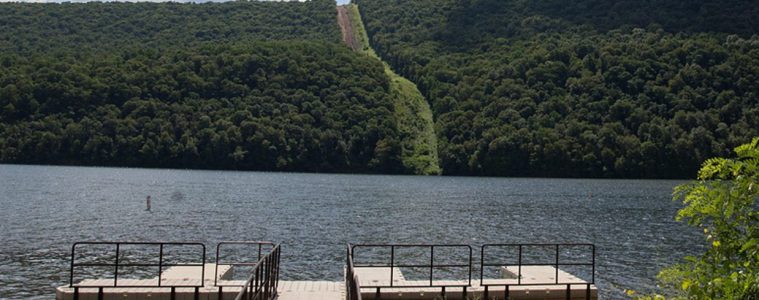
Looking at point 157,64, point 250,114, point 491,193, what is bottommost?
point 491,193

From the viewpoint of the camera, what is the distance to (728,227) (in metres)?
5.68

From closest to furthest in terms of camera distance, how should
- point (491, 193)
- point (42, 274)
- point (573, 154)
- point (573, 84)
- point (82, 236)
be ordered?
point (42, 274) < point (82, 236) < point (491, 193) < point (573, 154) < point (573, 84)

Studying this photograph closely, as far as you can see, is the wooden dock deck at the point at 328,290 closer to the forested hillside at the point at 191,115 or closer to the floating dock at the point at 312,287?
the floating dock at the point at 312,287

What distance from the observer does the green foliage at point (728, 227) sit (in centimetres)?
530

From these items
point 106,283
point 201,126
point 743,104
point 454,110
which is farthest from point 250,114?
point 106,283

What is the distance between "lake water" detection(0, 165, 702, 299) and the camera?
36375mm

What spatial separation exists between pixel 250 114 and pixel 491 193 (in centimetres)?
7310

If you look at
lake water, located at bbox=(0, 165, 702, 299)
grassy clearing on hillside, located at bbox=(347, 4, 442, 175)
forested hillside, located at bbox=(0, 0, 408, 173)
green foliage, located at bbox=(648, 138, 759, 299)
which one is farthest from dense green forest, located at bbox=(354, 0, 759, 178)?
green foliage, located at bbox=(648, 138, 759, 299)

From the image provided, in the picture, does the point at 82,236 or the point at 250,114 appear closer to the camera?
the point at 82,236

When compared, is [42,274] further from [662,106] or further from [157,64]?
[157,64]

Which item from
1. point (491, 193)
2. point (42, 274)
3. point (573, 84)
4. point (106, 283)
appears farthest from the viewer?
point (573, 84)

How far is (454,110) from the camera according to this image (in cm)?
17625

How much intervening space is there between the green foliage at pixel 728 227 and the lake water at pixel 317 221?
24172mm

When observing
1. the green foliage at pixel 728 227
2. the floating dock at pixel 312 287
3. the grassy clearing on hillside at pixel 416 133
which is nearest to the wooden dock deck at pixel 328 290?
the floating dock at pixel 312 287
